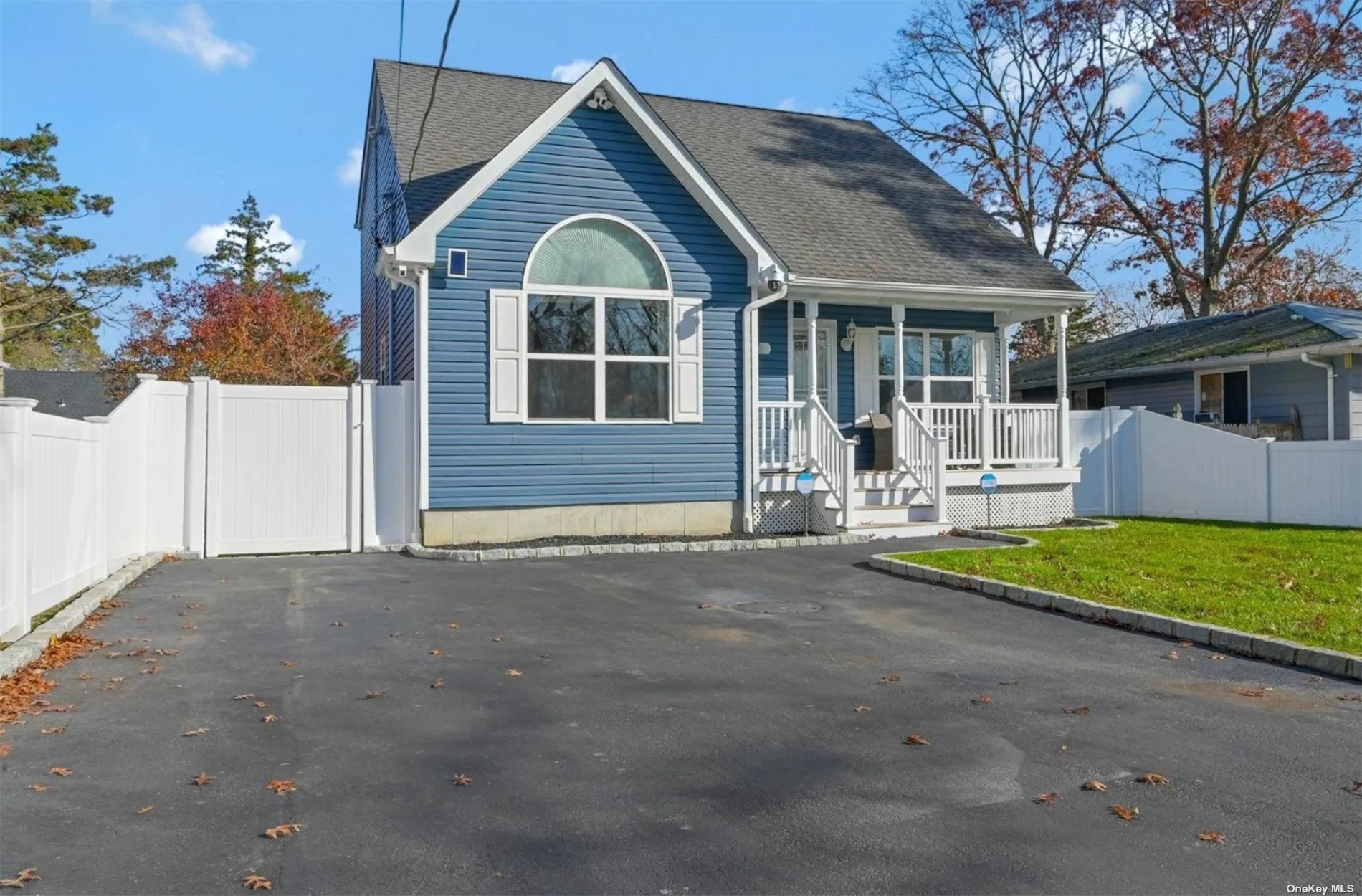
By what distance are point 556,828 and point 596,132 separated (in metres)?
11.2

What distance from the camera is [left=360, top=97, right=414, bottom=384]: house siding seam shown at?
14758 mm

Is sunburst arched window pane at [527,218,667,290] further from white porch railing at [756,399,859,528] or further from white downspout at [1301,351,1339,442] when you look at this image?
white downspout at [1301,351,1339,442]

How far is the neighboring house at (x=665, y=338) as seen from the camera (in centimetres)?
1276

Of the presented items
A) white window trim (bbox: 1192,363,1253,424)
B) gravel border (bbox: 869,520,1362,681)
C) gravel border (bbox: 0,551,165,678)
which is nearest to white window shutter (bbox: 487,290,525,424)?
gravel border (bbox: 0,551,165,678)

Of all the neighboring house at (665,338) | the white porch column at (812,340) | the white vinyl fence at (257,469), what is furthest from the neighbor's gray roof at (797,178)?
the white vinyl fence at (257,469)

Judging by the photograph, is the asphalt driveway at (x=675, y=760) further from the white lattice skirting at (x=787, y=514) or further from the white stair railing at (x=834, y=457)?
the white lattice skirting at (x=787, y=514)

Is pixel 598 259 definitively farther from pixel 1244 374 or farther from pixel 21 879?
pixel 1244 374

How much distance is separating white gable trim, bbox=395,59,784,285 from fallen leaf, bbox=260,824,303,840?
9407 mm

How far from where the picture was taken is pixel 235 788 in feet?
13.6

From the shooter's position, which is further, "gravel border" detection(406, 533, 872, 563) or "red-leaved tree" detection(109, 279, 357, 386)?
"red-leaved tree" detection(109, 279, 357, 386)

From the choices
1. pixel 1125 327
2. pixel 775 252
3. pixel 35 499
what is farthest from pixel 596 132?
pixel 1125 327

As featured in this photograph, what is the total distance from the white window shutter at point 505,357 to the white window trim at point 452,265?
0.42m

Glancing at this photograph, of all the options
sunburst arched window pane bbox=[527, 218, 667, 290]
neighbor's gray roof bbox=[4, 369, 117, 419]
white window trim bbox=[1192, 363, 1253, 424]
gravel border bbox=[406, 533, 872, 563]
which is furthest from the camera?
neighbor's gray roof bbox=[4, 369, 117, 419]

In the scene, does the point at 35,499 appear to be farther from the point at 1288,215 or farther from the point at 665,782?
the point at 1288,215
